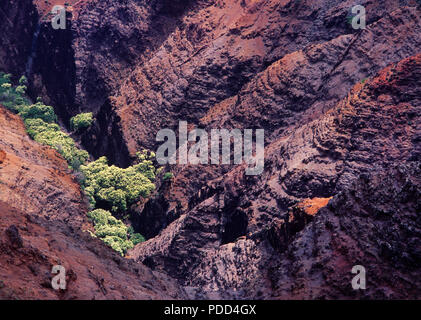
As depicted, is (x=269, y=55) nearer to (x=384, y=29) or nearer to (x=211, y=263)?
(x=384, y=29)

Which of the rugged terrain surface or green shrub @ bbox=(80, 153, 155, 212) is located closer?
the rugged terrain surface

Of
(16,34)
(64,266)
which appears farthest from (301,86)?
(16,34)

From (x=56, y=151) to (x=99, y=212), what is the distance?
6.81m

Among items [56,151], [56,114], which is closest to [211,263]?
[56,151]

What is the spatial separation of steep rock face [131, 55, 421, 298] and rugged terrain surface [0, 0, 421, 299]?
68mm

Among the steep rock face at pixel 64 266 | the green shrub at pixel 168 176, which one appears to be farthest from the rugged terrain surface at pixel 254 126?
the green shrub at pixel 168 176

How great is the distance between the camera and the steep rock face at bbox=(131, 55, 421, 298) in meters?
21.8

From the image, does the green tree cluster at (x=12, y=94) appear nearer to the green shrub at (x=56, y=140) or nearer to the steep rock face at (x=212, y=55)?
the green shrub at (x=56, y=140)

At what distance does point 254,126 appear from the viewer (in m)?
30.0

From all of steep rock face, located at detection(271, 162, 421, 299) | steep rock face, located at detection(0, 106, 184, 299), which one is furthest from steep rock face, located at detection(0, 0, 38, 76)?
steep rock face, located at detection(271, 162, 421, 299)

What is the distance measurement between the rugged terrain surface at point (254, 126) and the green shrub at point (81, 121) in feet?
3.72

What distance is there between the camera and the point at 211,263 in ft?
76.2

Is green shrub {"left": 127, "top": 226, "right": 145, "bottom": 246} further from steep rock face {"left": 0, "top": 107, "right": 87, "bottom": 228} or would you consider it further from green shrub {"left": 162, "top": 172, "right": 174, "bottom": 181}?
A: green shrub {"left": 162, "top": 172, "right": 174, "bottom": 181}
